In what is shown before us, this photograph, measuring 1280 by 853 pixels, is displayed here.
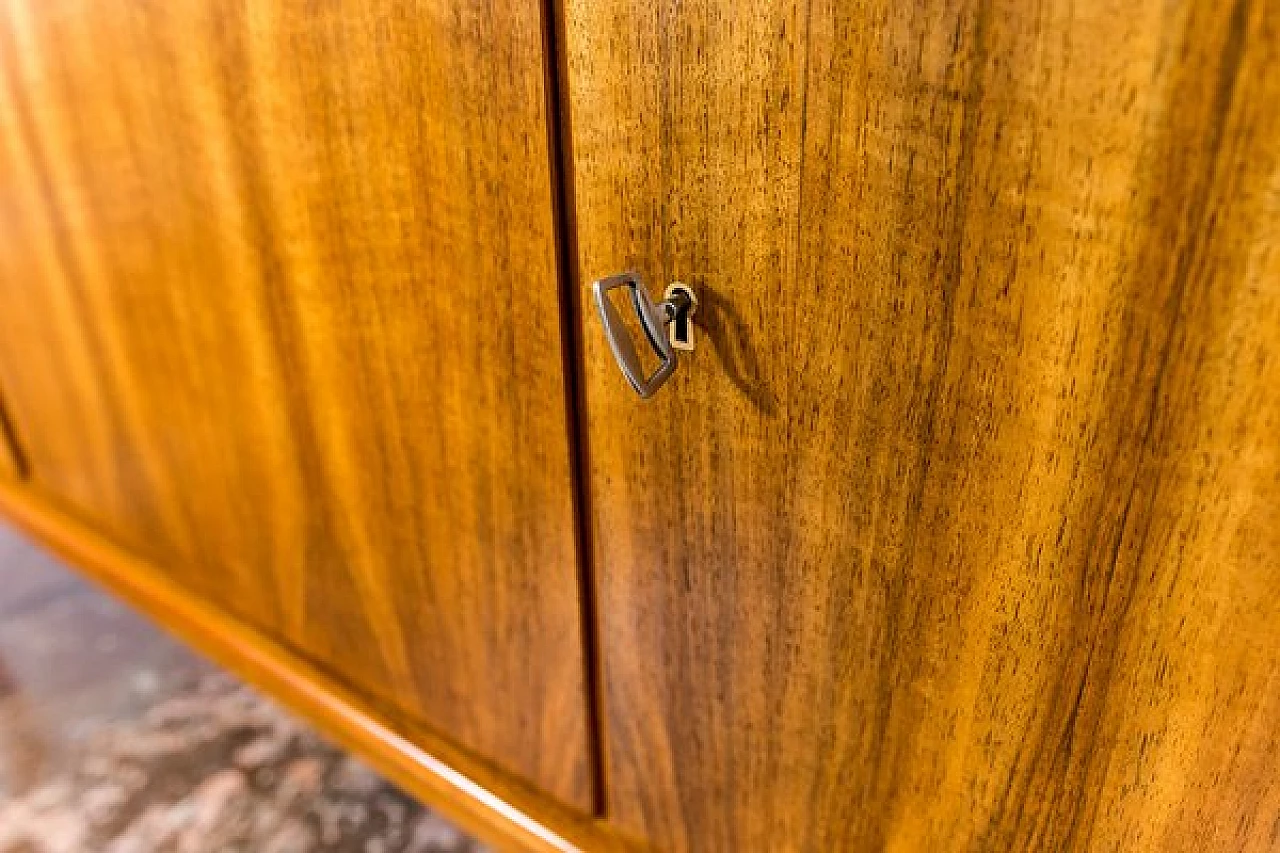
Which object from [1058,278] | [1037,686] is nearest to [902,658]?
[1037,686]

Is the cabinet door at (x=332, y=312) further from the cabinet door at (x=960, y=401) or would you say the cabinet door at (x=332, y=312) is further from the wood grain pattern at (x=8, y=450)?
the wood grain pattern at (x=8, y=450)

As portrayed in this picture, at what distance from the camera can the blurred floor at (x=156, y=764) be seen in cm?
75

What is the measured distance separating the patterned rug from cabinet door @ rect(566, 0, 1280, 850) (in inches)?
15.6

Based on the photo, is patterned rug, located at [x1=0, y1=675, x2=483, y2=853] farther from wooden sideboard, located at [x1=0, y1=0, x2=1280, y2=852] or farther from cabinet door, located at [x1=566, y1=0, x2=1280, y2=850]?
cabinet door, located at [x1=566, y1=0, x2=1280, y2=850]

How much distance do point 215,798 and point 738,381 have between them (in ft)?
1.99

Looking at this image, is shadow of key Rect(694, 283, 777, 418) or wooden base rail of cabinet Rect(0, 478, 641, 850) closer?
shadow of key Rect(694, 283, 777, 418)

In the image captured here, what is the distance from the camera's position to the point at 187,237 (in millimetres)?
632

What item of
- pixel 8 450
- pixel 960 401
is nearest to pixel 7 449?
pixel 8 450

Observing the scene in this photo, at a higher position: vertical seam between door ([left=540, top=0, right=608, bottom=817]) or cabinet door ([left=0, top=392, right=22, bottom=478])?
vertical seam between door ([left=540, top=0, right=608, bottom=817])

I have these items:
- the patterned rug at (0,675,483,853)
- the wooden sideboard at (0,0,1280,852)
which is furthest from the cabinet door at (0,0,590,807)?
the patterned rug at (0,675,483,853)

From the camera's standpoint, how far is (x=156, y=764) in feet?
2.67

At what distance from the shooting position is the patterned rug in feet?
2.44

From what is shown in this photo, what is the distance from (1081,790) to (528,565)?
0.95 feet

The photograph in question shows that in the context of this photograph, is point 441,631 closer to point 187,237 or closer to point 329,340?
point 329,340
